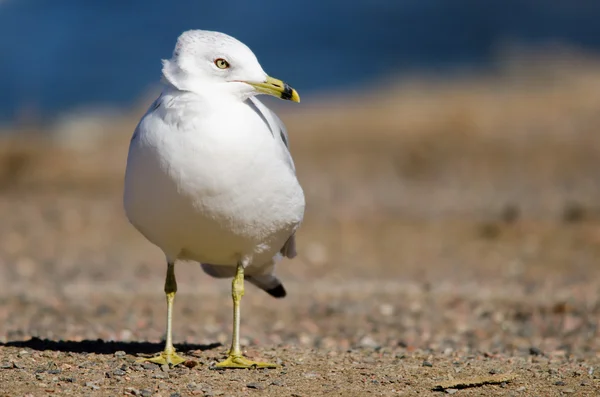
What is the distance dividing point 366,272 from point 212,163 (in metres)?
7.90

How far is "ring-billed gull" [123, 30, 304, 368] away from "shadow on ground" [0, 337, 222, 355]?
0.69 meters

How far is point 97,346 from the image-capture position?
6.64 m

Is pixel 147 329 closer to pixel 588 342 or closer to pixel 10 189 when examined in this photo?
pixel 588 342

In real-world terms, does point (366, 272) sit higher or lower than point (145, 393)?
higher

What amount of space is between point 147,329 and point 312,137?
1732 cm

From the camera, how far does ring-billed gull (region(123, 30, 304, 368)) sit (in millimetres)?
5250

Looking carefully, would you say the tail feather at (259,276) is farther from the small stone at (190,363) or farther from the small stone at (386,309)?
the small stone at (386,309)

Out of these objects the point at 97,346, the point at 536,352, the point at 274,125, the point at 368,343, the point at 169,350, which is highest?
the point at 274,125

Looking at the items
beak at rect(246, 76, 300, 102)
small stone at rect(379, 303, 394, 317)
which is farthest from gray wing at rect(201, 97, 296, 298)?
small stone at rect(379, 303, 394, 317)

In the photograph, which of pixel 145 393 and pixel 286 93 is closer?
pixel 145 393

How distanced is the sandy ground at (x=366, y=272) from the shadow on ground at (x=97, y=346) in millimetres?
36

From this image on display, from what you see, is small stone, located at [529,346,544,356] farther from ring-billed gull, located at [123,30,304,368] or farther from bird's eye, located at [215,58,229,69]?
bird's eye, located at [215,58,229,69]

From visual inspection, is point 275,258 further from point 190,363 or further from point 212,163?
point 212,163

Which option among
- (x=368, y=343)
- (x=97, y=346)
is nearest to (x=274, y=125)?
(x=97, y=346)
